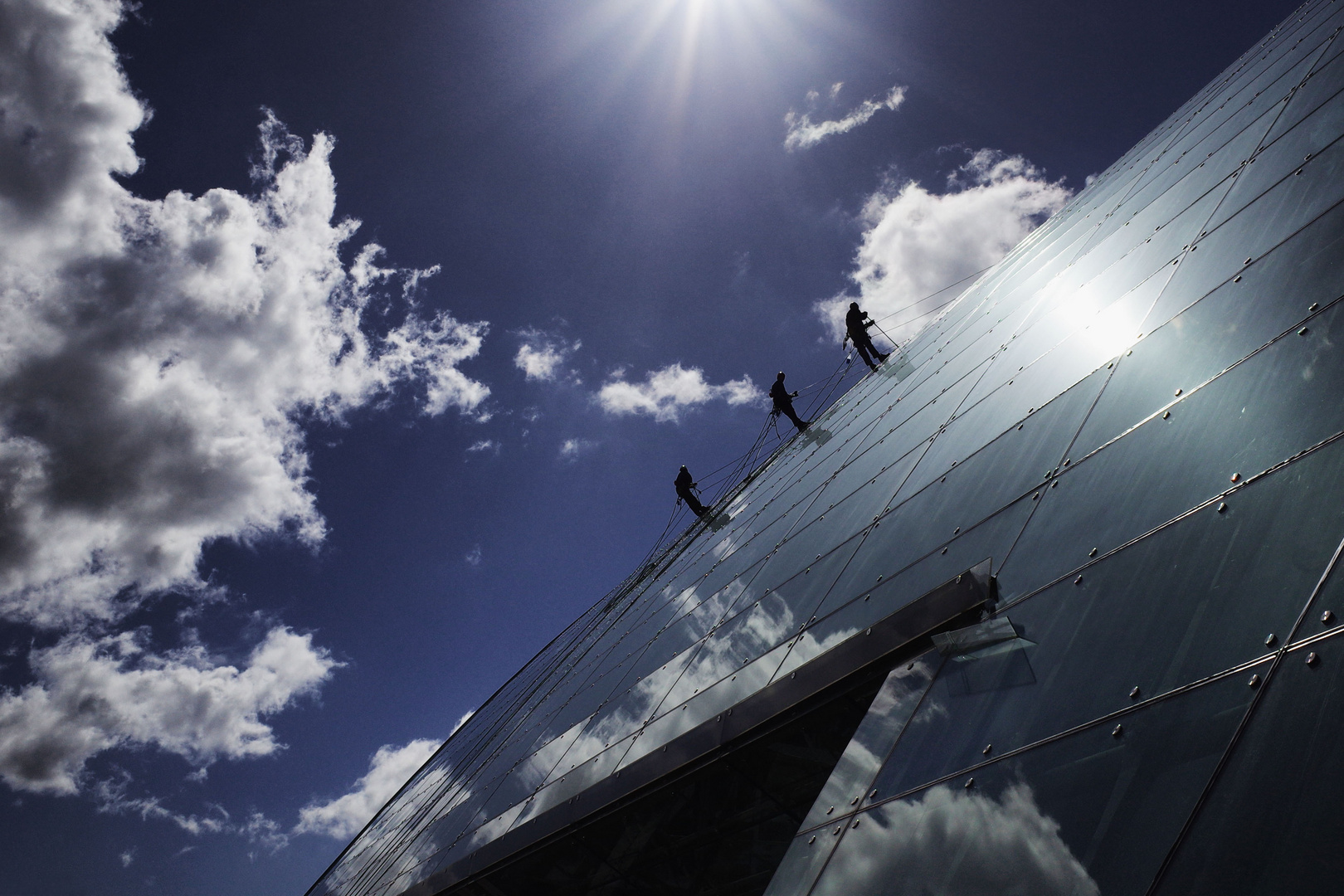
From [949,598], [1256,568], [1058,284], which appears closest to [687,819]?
[949,598]

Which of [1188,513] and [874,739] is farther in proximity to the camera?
[874,739]

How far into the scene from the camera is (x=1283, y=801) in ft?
6.83

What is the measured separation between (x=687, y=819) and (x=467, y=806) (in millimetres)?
6980

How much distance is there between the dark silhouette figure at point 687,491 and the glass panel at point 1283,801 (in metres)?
20.3

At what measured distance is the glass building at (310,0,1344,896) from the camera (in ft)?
7.89

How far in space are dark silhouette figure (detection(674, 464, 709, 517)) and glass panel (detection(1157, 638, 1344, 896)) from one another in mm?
20304

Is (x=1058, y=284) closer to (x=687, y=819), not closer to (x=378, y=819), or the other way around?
(x=687, y=819)

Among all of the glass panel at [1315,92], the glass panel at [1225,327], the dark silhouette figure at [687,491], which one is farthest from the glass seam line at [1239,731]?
the dark silhouette figure at [687,491]

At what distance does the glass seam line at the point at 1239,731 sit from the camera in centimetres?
219

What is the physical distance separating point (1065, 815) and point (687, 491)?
2118 centimetres

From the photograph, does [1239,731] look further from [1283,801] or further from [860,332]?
Answer: [860,332]

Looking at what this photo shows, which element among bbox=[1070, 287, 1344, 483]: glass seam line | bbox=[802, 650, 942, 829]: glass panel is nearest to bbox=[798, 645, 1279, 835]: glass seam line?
bbox=[802, 650, 942, 829]: glass panel

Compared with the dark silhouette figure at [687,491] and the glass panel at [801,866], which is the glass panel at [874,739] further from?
the dark silhouette figure at [687,491]

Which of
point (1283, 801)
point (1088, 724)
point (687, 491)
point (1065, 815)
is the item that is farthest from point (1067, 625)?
point (687, 491)
